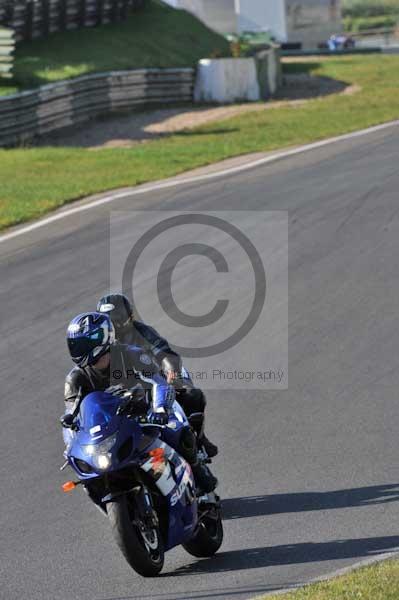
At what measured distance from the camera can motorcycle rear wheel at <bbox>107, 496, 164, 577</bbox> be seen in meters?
6.39

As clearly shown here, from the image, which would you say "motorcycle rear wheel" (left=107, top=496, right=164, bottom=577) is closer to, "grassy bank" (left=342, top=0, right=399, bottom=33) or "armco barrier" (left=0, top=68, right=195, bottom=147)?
"armco barrier" (left=0, top=68, right=195, bottom=147)

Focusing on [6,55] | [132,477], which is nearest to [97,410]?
[132,477]

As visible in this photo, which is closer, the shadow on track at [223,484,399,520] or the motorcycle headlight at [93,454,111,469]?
the motorcycle headlight at [93,454,111,469]

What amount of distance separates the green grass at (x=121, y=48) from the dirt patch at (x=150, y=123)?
1652mm

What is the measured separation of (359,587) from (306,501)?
2044 mm

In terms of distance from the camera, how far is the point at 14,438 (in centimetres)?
972

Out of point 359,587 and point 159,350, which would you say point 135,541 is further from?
point 159,350

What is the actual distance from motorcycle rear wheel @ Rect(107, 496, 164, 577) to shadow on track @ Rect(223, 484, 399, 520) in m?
1.38

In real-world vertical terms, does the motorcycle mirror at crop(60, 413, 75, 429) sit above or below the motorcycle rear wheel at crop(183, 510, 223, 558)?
above

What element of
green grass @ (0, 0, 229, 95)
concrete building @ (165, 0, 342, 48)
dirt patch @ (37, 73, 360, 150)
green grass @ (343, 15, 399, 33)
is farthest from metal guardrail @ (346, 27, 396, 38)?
dirt patch @ (37, 73, 360, 150)

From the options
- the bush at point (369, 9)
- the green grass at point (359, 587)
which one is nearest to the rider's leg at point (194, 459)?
the green grass at point (359, 587)

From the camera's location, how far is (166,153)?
23.5 metres

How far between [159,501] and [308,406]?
145 inches

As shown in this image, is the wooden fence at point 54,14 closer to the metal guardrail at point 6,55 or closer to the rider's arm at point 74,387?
the metal guardrail at point 6,55
